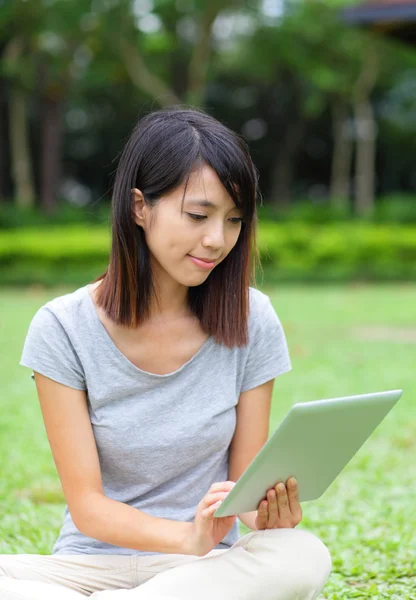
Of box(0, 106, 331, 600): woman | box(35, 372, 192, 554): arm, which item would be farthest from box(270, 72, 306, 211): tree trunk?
box(35, 372, 192, 554): arm

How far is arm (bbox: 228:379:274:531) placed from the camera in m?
2.16

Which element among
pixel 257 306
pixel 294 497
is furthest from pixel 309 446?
pixel 257 306

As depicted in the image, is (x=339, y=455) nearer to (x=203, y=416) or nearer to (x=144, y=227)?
(x=203, y=416)

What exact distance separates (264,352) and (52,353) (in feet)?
1.67

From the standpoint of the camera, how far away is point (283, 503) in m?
1.93

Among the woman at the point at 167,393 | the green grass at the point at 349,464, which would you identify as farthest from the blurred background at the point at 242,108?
the woman at the point at 167,393

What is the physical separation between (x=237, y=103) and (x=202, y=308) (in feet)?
83.1

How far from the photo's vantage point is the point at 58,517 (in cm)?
348

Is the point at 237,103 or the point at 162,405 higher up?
the point at 237,103

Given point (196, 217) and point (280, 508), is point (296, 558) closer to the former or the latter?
point (280, 508)

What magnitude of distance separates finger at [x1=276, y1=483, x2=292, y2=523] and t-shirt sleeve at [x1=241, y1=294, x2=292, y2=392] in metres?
0.33

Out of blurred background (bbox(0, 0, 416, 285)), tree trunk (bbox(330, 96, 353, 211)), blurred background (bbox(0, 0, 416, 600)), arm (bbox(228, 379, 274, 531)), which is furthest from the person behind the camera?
tree trunk (bbox(330, 96, 353, 211))

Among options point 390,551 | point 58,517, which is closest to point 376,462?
point 390,551

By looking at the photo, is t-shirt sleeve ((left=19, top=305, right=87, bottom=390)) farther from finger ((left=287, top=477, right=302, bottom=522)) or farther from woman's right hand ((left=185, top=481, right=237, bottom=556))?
finger ((left=287, top=477, right=302, bottom=522))
